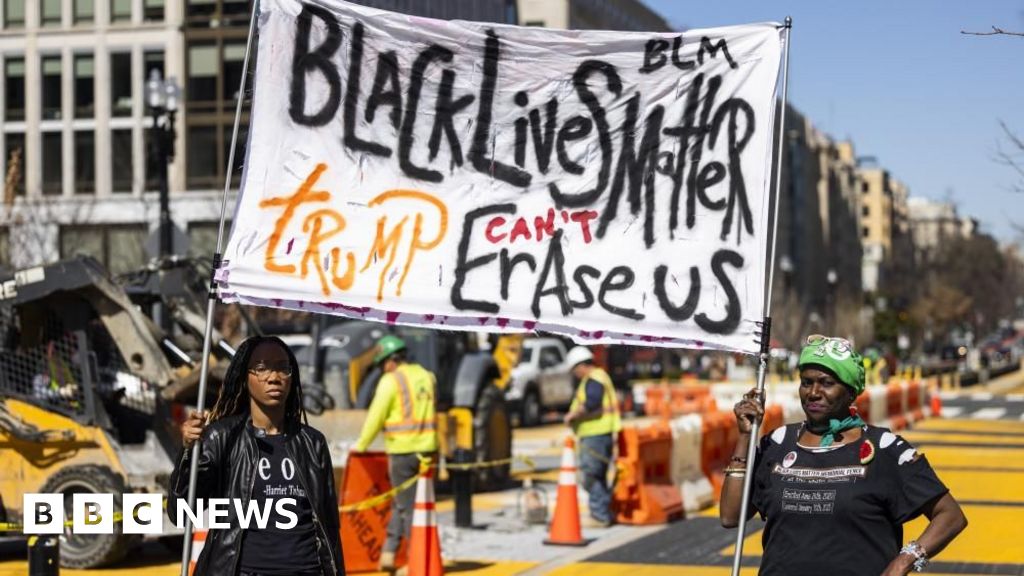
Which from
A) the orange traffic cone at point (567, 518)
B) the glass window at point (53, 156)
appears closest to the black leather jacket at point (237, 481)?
the orange traffic cone at point (567, 518)

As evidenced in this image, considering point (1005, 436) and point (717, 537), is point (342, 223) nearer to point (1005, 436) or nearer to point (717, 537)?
point (717, 537)

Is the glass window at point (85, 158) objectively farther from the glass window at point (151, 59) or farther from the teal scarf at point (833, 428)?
the teal scarf at point (833, 428)

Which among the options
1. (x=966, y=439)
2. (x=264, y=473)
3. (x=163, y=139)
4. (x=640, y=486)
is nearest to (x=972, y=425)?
(x=966, y=439)

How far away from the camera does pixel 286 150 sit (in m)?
6.76

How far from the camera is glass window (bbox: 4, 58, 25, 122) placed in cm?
5950

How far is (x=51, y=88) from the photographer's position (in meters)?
59.7

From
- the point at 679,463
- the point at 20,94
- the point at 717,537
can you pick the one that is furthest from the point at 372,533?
the point at 20,94

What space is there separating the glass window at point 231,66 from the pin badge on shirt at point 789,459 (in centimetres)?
5358

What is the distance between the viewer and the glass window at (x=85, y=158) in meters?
58.9

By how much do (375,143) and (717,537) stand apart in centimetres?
941

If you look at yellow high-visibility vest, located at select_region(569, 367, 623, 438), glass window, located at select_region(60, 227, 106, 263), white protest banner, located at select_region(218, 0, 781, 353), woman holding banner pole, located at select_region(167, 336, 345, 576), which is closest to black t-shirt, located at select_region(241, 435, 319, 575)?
woman holding banner pole, located at select_region(167, 336, 345, 576)

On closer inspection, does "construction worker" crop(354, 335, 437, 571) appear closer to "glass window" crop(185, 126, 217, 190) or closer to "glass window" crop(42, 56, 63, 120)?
"glass window" crop(185, 126, 217, 190)

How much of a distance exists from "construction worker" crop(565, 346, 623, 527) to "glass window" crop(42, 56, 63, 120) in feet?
155

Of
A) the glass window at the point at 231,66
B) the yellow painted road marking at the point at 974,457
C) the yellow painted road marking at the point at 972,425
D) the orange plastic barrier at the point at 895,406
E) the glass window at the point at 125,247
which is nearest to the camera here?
the yellow painted road marking at the point at 974,457
